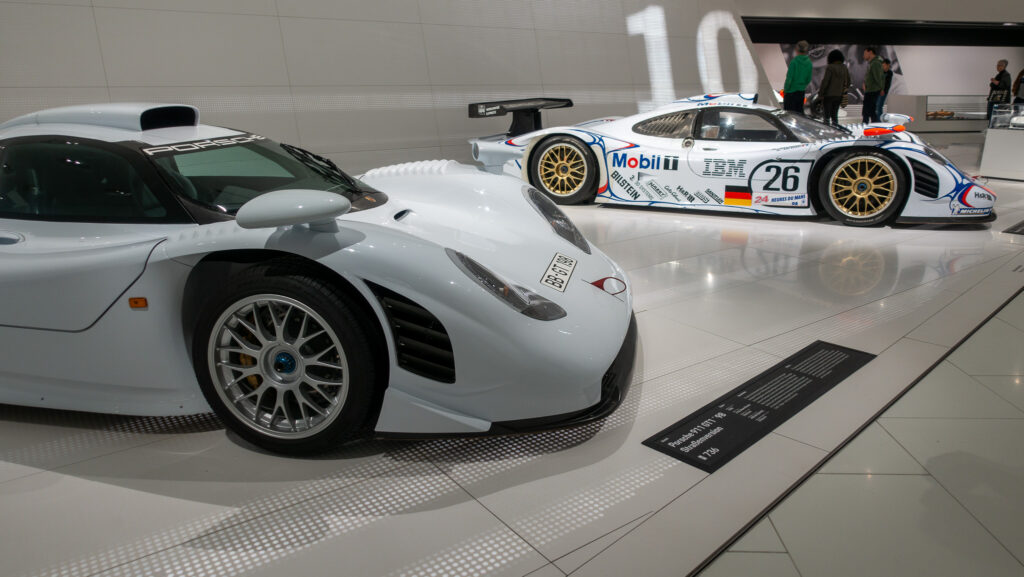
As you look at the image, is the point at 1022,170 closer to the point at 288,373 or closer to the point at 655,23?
the point at 655,23

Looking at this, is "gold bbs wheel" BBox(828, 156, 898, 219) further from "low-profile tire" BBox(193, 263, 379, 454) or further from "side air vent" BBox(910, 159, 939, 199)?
"low-profile tire" BBox(193, 263, 379, 454)

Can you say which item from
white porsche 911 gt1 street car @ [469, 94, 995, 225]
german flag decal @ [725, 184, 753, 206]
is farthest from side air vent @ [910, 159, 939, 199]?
german flag decal @ [725, 184, 753, 206]

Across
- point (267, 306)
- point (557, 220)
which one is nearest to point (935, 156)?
point (557, 220)

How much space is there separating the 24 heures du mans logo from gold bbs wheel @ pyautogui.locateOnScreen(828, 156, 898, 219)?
1.28m

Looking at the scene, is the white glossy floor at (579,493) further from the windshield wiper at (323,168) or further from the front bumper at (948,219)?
the front bumper at (948,219)

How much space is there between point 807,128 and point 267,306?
15.4 feet

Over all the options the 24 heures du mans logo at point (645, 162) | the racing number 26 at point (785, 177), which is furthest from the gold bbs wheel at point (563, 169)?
the racing number 26 at point (785, 177)

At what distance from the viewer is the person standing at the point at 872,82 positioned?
9.45 metres

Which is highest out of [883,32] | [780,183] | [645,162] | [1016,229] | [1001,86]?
[883,32]

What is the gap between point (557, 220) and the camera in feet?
8.98

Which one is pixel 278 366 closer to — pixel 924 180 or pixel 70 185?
pixel 70 185

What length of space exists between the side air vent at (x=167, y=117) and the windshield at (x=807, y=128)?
4.41m

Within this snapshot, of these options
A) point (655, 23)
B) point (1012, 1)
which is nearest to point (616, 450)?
point (655, 23)

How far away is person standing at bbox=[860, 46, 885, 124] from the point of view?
9445 millimetres
